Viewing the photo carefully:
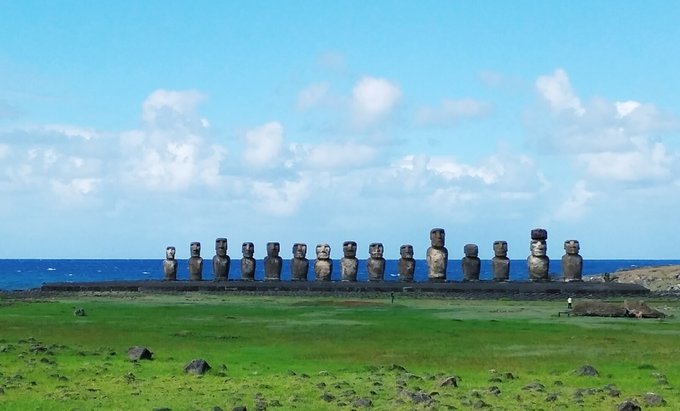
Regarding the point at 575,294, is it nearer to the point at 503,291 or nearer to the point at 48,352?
the point at 503,291

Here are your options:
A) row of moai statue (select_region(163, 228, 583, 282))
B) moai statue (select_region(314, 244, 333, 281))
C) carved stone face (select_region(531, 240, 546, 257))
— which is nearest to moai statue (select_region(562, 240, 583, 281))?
row of moai statue (select_region(163, 228, 583, 282))

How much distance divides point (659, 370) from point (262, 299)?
20.7 meters

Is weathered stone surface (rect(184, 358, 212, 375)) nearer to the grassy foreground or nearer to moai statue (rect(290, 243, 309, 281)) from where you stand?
the grassy foreground

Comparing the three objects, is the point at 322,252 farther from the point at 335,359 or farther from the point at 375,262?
the point at 335,359

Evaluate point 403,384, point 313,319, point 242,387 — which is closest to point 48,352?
point 242,387

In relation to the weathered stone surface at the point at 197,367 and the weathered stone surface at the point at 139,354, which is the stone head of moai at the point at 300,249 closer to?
the weathered stone surface at the point at 139,354

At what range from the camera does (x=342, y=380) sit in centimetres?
1405

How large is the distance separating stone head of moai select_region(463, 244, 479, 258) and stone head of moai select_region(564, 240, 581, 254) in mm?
3422

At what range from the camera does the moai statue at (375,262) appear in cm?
4097

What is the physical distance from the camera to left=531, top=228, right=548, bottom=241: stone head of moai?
39.1 meters

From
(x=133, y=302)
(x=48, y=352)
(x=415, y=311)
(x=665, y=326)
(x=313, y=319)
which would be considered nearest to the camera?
(x=48, y=352)

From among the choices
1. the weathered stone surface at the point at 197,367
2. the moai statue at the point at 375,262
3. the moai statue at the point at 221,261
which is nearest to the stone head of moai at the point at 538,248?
the moai statue at the point at 375,262

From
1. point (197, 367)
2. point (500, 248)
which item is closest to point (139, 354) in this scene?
point (197, 367)

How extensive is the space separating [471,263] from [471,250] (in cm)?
49
